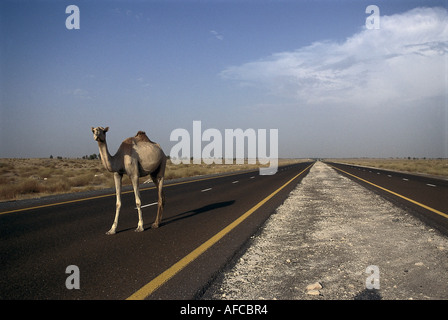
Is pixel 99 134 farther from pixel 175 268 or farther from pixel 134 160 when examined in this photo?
pixel 175 268

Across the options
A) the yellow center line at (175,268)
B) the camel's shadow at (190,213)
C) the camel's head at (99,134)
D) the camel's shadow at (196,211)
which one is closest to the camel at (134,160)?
the camel's head at (99,134)

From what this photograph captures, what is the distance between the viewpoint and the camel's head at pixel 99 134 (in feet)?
18.6

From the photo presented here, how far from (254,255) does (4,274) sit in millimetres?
3494

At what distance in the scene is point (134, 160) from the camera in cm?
632

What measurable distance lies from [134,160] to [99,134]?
890mm

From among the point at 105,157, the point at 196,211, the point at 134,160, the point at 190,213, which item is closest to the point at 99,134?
the point at 105,157

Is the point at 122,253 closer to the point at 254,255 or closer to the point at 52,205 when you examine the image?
the point at 254,255

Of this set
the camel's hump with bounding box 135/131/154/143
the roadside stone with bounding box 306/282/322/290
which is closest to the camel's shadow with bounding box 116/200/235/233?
the camel's hump with bounding box 135/131/154/143

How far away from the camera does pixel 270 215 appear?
8797 millimetres

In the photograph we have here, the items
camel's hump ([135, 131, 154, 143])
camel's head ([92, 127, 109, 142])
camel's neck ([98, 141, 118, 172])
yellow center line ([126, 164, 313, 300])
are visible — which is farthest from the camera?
camel's hump ([135, 131, 154, 143])

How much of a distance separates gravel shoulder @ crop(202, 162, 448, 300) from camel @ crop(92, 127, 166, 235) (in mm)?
2528

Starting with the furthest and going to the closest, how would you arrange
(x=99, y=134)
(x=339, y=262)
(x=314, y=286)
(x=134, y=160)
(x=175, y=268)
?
(x=134, y=160)
(x=99, y=134)
(x=339, y=262)
(x=175, y=268)
(x=314, y=286)

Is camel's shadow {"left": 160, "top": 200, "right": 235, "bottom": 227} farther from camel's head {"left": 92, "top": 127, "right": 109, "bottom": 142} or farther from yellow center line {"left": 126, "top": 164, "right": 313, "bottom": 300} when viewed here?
camel's head {"left": 92, "top": 127, "right": 109, "bottom": 142}

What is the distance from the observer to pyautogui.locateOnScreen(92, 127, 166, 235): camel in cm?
589
